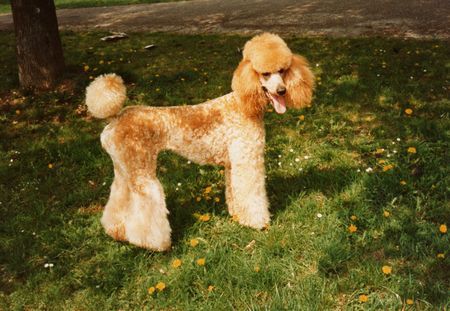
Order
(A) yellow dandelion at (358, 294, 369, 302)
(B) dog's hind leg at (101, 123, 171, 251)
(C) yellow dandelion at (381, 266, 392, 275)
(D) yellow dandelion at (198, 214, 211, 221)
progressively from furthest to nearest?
(D) yellow dandelion at (198, 214, 211, 221), (B) dog's hind leg at (101, 123, 171, 251), (C) yellow dandelion at (381, 266, 392, 275), (A) yellow dandelion at (358, 294, 369, 302)

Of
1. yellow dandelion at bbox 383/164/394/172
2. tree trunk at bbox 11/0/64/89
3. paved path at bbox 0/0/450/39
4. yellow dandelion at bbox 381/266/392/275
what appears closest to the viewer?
yellow dandelion at bbox 381/266/392/275

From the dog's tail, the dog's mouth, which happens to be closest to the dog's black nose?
the dog's mouth

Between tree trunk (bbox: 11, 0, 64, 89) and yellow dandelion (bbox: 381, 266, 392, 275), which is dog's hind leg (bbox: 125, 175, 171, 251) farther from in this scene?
tree trunk (bbox: 11, 0, 64, 89)

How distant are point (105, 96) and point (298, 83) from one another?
5.17 ft

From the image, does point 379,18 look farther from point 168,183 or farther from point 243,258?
point 243,258

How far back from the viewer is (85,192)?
468cm

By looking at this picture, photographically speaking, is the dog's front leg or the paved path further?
the paved path

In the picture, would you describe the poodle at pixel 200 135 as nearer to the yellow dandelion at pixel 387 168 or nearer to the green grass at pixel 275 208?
the green grass at pixel 275 208

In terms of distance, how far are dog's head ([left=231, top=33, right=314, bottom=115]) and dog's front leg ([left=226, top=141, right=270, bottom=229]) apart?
→ 361 mm

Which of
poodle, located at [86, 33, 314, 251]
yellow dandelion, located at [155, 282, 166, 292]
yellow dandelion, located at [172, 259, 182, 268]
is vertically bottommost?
yellow dandelion, located at [155, 282, 166, 292]

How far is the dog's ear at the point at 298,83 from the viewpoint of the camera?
350cm

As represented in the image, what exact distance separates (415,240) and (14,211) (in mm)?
3953

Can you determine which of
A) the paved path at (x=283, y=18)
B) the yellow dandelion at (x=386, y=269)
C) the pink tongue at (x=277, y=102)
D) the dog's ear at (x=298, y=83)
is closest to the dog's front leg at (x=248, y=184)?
the pink tongue at (x=277, y=102)

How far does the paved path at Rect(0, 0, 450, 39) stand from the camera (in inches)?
368
